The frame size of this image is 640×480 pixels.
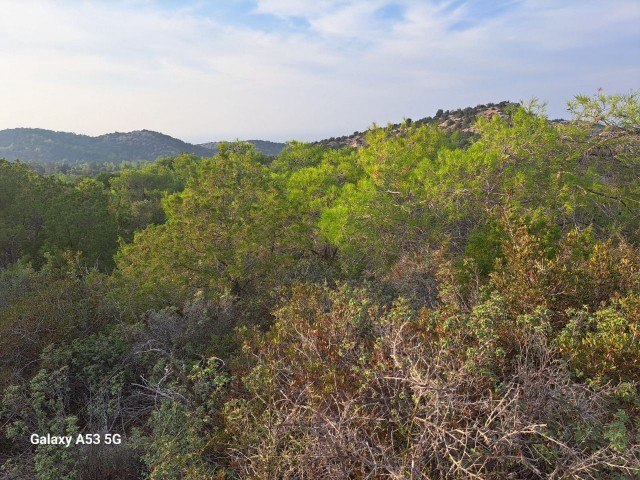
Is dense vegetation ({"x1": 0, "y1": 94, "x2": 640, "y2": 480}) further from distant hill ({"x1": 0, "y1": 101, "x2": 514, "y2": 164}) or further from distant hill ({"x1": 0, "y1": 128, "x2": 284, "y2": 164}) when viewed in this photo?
distant hill ({"x1": 0, "y1": 128, "x2": 284, "y2": 164})

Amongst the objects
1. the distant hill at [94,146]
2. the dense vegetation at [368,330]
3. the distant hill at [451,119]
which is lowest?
the dense vegetation at [368,330]

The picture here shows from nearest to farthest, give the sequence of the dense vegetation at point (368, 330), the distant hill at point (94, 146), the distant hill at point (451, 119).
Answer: the dense vegetation at point (368, 330), the distant hill at point (451, 119), the distant hill at point (94, 146)

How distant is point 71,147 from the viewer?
16125 centimetres

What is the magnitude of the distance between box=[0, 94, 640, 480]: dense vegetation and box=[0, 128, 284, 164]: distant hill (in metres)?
143

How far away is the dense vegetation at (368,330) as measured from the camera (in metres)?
3.41

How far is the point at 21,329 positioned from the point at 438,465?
6.50 m

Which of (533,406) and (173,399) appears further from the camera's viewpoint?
(173,399)

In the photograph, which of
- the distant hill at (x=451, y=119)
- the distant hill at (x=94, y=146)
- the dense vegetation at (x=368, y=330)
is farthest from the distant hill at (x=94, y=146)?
the dense vegetation at (x=368, y=330)

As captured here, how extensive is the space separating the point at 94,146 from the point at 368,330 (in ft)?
626

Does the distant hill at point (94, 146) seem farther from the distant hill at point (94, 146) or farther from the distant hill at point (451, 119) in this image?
the distant hill at point (451, 119)

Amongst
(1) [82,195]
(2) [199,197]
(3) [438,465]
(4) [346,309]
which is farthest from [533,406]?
(1) [82,195]

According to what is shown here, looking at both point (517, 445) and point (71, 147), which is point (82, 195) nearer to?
point (517, 445)

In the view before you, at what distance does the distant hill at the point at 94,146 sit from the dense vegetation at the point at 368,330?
143 m

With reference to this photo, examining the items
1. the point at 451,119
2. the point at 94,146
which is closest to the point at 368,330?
the point at 451,119
